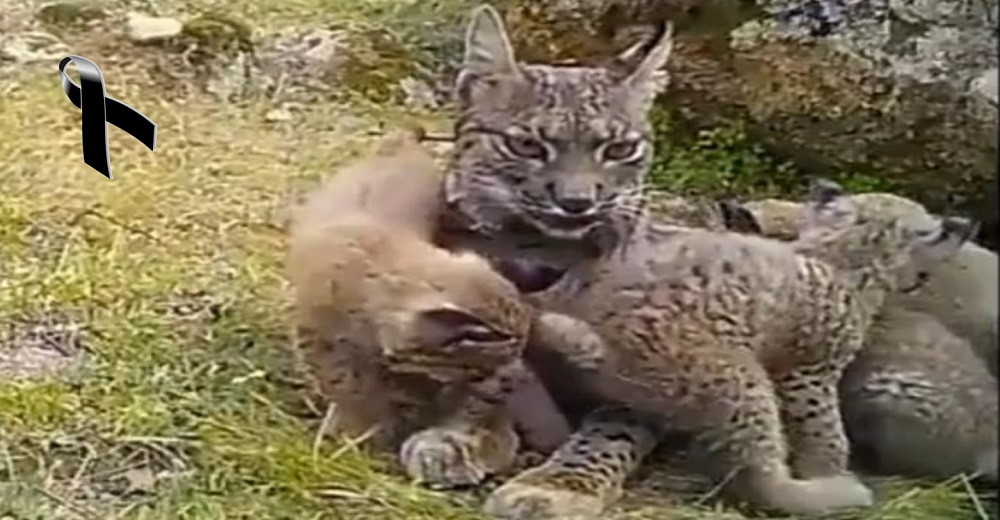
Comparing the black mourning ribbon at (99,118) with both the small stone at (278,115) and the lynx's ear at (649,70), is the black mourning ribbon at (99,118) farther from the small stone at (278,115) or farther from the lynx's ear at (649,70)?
the lynx's ear at (649,70)

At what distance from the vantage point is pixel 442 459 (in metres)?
0.83

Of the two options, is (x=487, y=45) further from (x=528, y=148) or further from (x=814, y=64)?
(x=814, y=64)

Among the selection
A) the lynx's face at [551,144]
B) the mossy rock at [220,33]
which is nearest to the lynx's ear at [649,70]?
the lynx's face at [551,144]

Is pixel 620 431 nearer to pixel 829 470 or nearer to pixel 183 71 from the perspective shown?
pixel 829 470

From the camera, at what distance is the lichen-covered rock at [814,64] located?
823 mm

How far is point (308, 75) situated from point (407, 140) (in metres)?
0.08

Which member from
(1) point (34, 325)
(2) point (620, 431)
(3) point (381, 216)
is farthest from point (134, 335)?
(2) point (620, 431)

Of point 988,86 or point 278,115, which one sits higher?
point 988,86

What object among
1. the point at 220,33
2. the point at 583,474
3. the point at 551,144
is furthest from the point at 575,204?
the point at 220,33

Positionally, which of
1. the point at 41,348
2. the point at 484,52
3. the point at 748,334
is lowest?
the point at 41,348

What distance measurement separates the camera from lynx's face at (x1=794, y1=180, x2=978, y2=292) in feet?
2.66

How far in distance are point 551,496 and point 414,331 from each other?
106 millimetres

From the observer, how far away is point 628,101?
81cm

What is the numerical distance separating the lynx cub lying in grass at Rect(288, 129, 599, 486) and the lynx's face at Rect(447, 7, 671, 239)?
3 centimetres
